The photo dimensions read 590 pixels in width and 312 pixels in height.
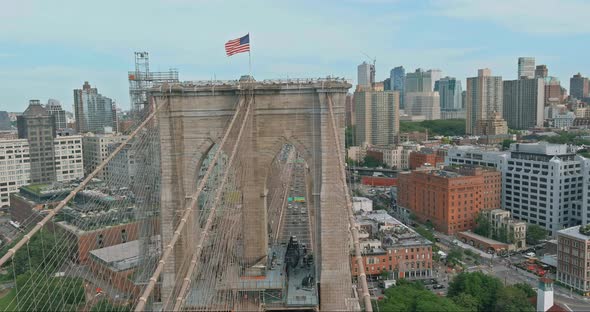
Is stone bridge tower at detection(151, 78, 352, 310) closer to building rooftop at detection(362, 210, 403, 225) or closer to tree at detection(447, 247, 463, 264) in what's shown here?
tree at detection(447, 247, 463, 264)

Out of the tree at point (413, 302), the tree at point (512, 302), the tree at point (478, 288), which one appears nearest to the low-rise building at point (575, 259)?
the tree at point (478, 288)

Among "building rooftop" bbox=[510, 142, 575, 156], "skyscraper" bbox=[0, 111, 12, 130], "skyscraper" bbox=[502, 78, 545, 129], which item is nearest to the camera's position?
"building rooftop" bbox=[510, 142, 575, 156]

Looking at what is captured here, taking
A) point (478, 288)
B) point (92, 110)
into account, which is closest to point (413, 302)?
point (478, 288)

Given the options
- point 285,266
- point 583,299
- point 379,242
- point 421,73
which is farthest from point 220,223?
point 421,73

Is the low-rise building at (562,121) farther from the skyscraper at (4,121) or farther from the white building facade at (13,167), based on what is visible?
the skyscraper at (4,121)

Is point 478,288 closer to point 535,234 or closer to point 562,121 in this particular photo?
point 535,234

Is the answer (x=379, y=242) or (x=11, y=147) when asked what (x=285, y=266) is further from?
(x=11, y=147)

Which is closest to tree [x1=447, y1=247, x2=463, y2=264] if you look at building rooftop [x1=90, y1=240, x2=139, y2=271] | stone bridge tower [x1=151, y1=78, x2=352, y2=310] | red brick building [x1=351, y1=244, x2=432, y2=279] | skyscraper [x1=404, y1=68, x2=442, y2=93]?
red brick building [x1=351, y1=244, x2=432, y2=279]
